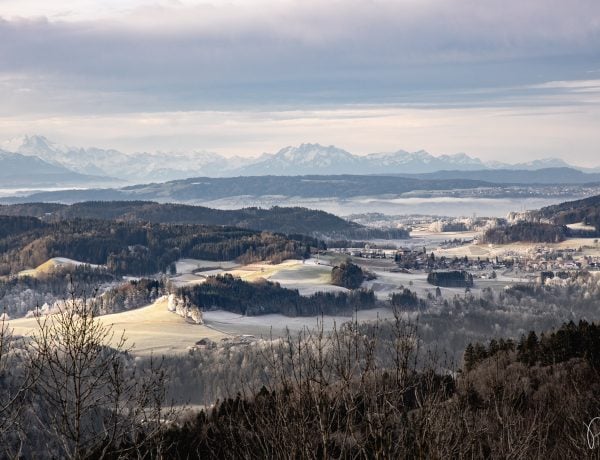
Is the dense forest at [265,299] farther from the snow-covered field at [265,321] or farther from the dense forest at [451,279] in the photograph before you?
the dense forest at [451,279]

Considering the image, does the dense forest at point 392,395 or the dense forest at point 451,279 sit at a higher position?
the dense forest at point 392,395

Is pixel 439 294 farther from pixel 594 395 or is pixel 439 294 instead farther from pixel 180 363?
pixel 594 395

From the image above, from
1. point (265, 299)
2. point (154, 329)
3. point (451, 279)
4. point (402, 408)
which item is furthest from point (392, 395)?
point (451, 279)

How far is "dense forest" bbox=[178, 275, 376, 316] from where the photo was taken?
15495 centimetres

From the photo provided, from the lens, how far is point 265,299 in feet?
531

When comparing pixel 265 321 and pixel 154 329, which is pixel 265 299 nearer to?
pixel 265 321

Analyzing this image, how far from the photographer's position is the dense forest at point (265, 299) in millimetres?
154950

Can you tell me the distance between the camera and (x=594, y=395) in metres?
38.1

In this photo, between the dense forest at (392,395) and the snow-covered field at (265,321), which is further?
the snow-covered field at (265,321)

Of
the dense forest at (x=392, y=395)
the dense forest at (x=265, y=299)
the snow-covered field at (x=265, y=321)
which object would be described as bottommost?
the snow-covered field at (x=265, y=321)

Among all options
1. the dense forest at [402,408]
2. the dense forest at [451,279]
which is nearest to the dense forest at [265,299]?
the dense forest at [451,279]

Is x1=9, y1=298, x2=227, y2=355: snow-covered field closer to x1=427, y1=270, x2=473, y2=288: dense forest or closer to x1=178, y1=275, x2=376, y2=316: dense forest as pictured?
x1=178, y1=275, x2=376, y2=316: dense forest

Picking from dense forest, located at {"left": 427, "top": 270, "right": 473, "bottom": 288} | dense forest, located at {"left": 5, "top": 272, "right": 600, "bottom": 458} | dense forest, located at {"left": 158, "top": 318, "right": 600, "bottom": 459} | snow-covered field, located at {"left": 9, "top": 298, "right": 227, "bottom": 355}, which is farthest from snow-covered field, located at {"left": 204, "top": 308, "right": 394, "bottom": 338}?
dense forest, located at {"left": 158, "top": 318, "right": 600, "bottom": 459}

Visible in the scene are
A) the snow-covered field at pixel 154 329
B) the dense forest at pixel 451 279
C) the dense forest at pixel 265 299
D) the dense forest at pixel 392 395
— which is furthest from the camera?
the dense forest at pixel 451 279
